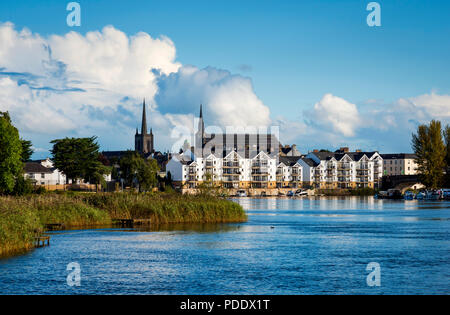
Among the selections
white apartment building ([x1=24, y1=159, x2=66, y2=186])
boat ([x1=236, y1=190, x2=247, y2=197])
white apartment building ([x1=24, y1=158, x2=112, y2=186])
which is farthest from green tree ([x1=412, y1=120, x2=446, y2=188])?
white apartment building ([x1=24, y1=159, x2=66, y2=186])

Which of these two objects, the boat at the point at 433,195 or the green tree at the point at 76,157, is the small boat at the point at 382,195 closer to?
the boat at the point at 433,195

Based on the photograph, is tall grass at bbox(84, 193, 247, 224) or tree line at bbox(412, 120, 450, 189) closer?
tall grass at bbox(84, 193, 247, 224)

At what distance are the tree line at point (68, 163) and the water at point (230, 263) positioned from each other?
31.0m

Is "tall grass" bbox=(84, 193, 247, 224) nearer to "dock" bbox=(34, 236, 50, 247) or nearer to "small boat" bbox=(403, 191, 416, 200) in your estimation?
"dock" bbox=(34, 236, 50, 247)

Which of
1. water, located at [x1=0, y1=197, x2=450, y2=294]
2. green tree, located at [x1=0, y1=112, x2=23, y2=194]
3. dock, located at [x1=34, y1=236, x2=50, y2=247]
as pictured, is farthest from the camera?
green tree, located at [x1=0, y1=112, x2=23, y2=194]

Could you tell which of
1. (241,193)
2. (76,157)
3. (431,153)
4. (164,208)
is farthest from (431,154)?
(164,208)

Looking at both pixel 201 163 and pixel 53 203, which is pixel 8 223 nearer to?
pixel 53 203

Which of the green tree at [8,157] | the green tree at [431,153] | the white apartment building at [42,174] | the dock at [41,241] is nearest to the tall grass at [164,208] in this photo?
the dock at [41,241]

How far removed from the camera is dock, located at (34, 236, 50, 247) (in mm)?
39331

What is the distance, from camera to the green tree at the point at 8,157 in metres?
75.4

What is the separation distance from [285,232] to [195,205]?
32.9 feet

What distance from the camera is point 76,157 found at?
113 meters

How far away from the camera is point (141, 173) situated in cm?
12675

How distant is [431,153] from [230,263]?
126531 mm
